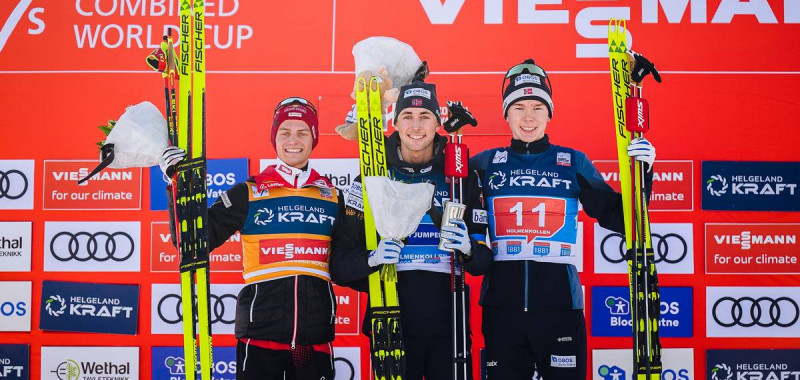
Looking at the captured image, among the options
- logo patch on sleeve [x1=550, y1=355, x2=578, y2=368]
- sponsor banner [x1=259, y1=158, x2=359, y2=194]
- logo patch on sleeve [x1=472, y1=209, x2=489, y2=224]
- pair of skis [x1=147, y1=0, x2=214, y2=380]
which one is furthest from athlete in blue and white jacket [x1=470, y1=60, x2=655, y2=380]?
pair of skis [x1=147, y1=0, x2=214, y2=380]

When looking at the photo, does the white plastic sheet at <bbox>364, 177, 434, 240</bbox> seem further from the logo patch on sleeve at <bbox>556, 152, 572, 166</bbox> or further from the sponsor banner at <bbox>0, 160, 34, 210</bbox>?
the sponsor banner at <bbox>0, 160, 34, 210</bbox>

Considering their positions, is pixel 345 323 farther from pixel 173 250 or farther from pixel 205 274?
pixel 205 274

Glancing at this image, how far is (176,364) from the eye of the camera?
435 cm

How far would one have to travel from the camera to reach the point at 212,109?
4363 millimetres

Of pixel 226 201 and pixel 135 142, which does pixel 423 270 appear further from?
pixel 135 142

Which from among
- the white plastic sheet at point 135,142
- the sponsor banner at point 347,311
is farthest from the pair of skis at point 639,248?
the white plastic sheet at point 135,142

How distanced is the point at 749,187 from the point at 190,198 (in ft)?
10.4

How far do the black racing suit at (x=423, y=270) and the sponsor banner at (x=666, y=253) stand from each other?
146cm

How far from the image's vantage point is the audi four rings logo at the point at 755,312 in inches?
169

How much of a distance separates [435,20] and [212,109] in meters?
1.42

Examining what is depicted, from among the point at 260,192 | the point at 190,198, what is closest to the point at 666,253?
the point at 260,192

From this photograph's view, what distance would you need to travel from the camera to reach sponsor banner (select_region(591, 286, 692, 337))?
14.1ft

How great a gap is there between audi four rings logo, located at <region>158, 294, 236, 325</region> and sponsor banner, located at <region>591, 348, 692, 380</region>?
7.11ft

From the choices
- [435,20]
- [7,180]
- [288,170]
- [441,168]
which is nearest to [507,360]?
[441,168]
